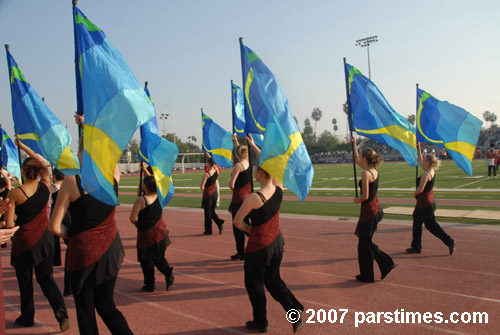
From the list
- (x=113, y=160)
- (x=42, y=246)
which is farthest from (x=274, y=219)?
(x=42, y=246)

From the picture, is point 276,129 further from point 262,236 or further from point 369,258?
point 369,258

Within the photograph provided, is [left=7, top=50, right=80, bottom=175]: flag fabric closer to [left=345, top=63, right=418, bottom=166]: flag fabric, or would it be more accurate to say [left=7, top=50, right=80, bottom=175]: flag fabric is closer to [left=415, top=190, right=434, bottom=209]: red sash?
[left=345, top=63, right=418, bottom=166]: flag fabric

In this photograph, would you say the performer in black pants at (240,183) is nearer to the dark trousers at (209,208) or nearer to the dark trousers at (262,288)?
the dark trousers at (209,208)

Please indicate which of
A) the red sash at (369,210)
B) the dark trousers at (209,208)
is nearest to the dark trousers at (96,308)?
the red sash at (369,210)

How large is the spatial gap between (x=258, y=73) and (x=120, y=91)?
7.56ft

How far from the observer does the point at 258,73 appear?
550 cm

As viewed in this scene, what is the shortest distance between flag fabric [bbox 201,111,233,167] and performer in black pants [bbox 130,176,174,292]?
3.69m

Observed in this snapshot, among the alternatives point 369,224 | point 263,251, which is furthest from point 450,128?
point 263,251

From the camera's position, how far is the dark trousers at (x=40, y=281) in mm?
4590

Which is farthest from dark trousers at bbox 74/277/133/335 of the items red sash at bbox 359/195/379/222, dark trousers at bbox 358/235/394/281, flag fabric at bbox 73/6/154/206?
red sash at bbox 359/195/379/222

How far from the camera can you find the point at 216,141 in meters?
9.76

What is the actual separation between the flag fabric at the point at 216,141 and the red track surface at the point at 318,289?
2104mm

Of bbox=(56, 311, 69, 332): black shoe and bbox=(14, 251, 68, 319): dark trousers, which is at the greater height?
bbox=(14, 251, 68, 319): dark trousers

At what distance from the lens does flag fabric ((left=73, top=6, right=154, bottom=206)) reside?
345 centimetres
